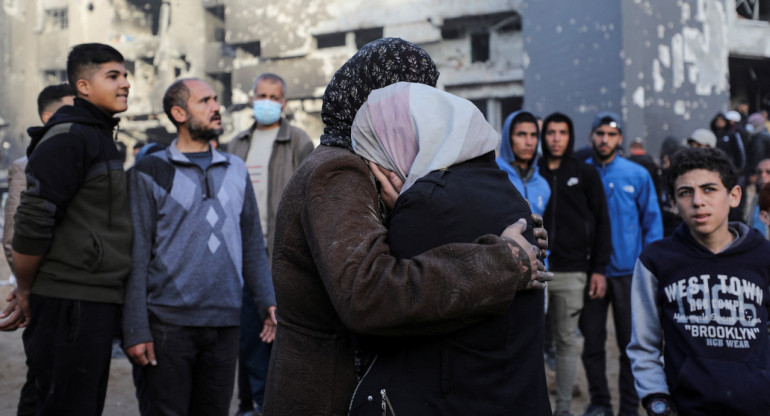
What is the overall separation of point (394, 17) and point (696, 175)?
72.5 ft

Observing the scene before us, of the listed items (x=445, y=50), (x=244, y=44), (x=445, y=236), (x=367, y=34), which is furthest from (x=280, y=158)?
(x=244, y=44)

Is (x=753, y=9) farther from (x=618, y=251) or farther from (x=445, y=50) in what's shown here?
(x=618, y=251)

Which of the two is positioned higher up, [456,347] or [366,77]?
[366,77]

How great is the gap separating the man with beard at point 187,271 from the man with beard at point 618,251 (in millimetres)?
2551

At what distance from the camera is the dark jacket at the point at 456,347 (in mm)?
1481

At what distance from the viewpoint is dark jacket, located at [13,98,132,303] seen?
266 cm

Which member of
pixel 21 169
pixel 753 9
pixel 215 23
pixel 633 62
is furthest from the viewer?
pixel 215 23

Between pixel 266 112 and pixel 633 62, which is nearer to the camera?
pixel 266 112

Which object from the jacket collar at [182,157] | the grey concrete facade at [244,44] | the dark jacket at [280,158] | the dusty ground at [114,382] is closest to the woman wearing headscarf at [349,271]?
the jacket collar at [182,157]

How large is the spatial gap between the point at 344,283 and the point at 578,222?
3696mm

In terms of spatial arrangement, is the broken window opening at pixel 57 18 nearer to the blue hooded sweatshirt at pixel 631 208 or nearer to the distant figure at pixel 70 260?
the blue hooded sweatshirt at pixel 631 208

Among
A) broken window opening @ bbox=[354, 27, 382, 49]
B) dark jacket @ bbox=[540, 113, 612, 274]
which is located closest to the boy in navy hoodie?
dark jacket @ bbox=[540, 113, 612, 274]

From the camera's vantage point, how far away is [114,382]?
5562 millimetres

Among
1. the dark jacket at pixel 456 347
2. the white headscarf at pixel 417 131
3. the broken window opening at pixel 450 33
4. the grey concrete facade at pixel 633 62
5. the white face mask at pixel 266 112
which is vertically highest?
the broken window opening at pixel 450 33
